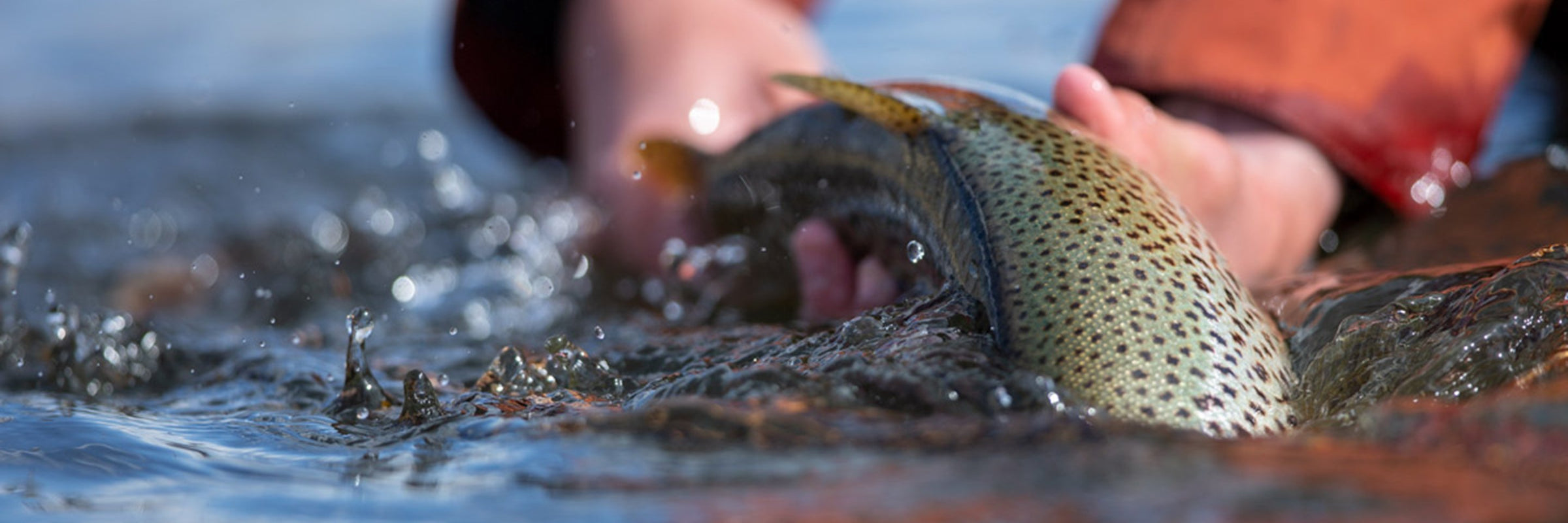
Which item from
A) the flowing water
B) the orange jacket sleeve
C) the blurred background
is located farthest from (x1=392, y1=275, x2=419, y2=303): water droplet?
the blurred background

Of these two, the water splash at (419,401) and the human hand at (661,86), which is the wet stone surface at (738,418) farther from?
the human hand at (661,86)

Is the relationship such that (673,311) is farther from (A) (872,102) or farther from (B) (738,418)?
(B) (738,418)

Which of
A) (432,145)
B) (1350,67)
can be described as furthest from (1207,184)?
(432,145)

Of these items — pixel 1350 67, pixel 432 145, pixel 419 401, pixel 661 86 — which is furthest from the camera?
pixel 432 145

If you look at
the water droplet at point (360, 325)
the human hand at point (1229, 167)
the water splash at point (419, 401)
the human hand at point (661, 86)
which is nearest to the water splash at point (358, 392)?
the water droplet at point (360, 325)

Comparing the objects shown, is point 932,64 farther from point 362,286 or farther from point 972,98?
point 972,98

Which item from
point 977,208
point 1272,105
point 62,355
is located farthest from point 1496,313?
point 62,355
